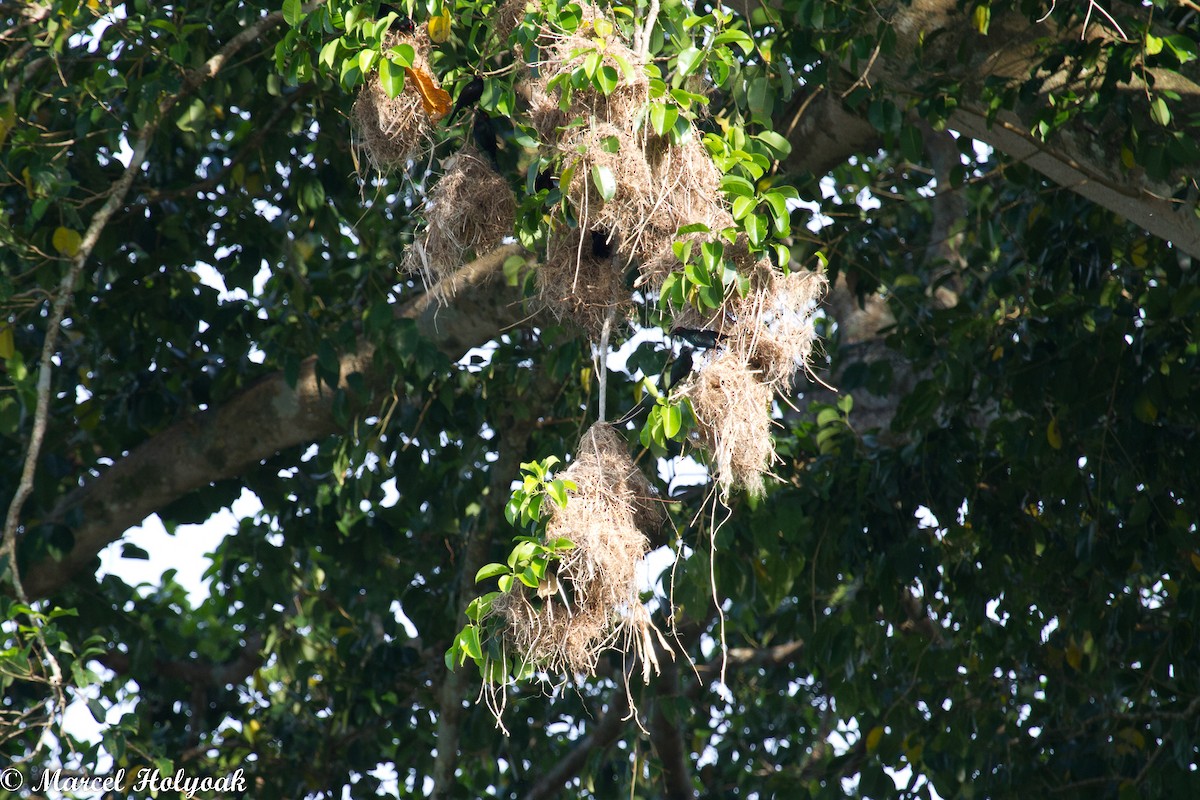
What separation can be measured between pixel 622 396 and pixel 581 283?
201 cm

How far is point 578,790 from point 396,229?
245cm

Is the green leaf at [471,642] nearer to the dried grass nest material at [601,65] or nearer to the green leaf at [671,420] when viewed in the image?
the green leaf at [671,420]

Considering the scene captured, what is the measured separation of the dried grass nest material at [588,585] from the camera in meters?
2.11

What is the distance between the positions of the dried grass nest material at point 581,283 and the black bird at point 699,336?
0.46 feet

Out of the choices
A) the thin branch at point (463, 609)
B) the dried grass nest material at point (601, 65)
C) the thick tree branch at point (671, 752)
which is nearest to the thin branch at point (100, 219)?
the thin branch at point (463, 609)

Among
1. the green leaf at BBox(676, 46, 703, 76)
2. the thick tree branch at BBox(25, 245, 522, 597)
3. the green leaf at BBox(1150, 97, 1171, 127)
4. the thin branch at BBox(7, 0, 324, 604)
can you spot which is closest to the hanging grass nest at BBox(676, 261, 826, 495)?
the green leaf at BBox(676, 46, 703, 76)

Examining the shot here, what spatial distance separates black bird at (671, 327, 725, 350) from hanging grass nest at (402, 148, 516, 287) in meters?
0.45

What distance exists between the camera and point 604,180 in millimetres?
2076

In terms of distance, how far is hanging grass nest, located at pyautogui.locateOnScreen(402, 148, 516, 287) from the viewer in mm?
2449

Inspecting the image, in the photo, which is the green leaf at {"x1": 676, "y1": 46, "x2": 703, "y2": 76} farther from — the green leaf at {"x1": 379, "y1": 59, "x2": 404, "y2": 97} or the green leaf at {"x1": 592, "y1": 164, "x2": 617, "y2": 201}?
the green leaf at {"x1": 379, "y1": 59, "x2": 404, "y2": 97}

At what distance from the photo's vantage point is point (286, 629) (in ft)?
18.2

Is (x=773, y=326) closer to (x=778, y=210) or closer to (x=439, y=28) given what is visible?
(x=778, y=210)

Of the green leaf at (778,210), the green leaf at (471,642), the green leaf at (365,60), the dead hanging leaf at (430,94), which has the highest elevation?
the green leaf at (365,60)

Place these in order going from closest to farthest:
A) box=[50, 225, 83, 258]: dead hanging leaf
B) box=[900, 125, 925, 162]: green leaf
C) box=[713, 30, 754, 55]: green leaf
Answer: box=[713, 30, 754, 55]: green leaf → box=[900, 125, 925, 162]: green leaf → box=[50, 225, 83, 258]: dead hanging leaf
